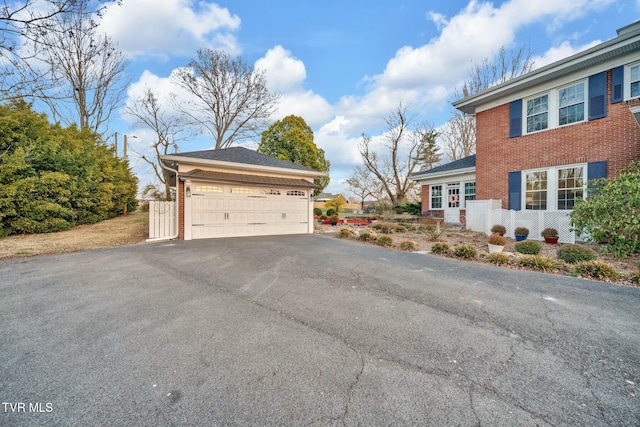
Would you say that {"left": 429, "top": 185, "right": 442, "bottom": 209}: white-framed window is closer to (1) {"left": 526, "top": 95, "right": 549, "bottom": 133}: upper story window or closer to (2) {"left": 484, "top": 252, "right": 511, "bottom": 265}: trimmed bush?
(1) {"left": 526, "top": 95, "right": 549, "bottom": 133}: upper story window

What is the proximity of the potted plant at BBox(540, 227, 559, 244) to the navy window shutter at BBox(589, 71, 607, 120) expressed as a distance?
3.87 metres

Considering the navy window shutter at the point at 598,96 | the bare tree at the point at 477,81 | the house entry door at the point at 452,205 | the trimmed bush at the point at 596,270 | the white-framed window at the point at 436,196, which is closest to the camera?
the trimmed bush at the point at 596,270

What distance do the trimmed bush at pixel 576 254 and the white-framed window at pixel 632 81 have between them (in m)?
5.87

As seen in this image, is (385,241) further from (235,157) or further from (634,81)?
(634,81)

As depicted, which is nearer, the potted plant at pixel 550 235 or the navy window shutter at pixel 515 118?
the potted plant at pixel 550 235

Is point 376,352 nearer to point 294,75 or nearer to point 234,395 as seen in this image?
point 234,395

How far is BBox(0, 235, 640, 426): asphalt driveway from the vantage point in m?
1.75

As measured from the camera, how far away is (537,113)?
9852mm

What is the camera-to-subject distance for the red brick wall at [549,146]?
7.95 meters

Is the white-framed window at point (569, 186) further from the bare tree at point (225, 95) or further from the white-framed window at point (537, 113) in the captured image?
the bare tree at point (225, 95)

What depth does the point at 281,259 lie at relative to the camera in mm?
6496

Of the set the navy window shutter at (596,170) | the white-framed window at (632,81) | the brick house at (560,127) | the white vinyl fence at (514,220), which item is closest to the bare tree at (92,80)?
the brick house at (560,127)

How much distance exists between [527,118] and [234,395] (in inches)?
512

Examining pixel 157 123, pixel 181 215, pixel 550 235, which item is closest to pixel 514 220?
pixel 550 235
